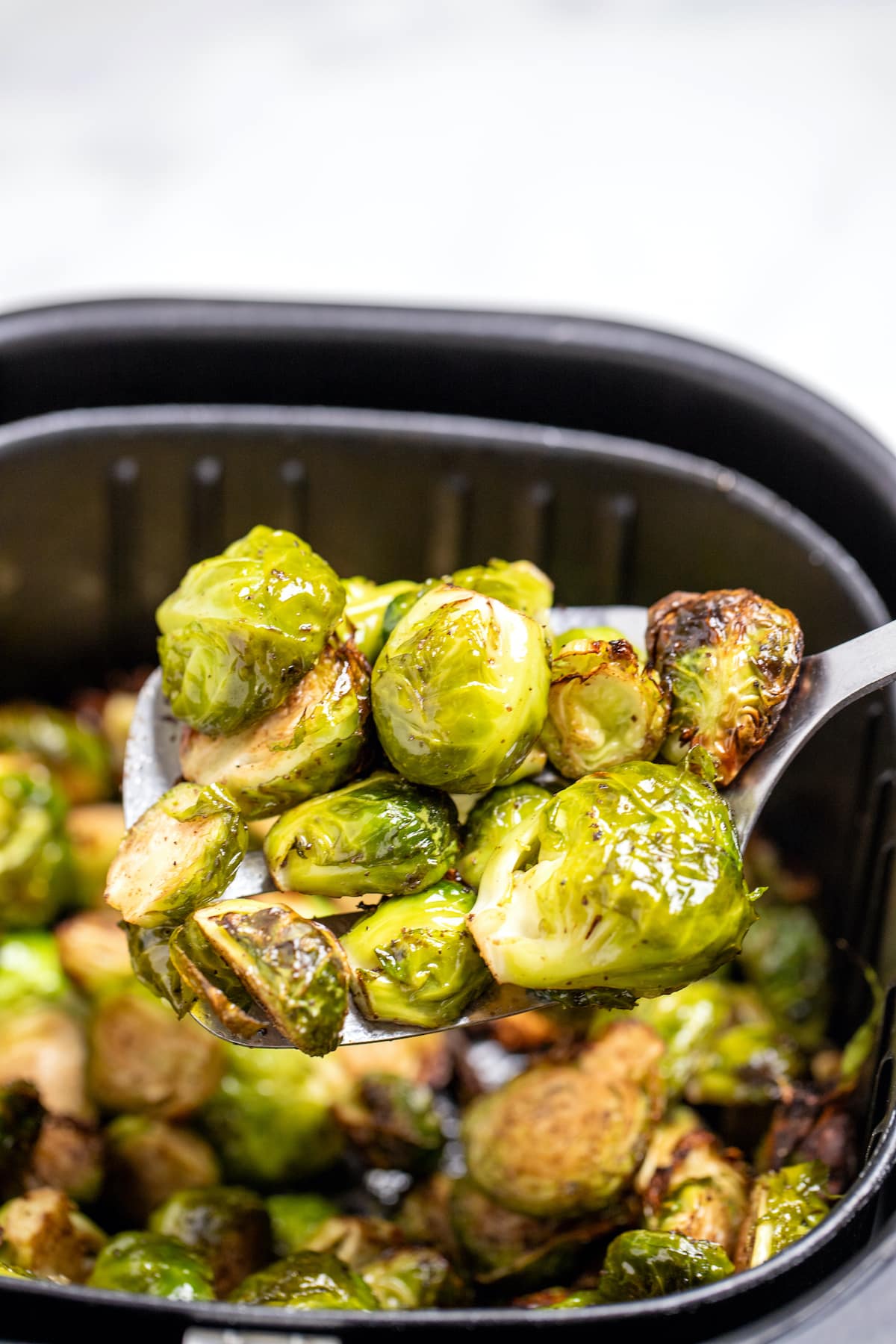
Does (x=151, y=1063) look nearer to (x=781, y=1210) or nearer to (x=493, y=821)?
(x=493, y=821)

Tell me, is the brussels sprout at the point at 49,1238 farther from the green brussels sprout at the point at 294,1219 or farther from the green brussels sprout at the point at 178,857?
the green brussels sprout at the point at 178,857

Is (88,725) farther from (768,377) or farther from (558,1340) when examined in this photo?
(558,1340)

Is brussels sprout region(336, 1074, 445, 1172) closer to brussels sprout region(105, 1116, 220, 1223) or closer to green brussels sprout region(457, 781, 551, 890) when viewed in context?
brussels sprout region(105, 1116, 220, 1223)

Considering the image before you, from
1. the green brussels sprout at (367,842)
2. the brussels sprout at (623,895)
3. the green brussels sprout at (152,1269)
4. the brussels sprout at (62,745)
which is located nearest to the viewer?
the brussels sprout at (623,895)

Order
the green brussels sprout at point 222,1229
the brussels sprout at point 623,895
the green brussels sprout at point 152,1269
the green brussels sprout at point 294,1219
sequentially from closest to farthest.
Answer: the brussels sprout at point 623,895, the green brussels sprout at point 152,1269, the green brussels sprout at point 222,1229, the green brussels sprout at point 294,1219

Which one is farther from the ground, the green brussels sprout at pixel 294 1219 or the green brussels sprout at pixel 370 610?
the green brussels sprout at pixel 370 610

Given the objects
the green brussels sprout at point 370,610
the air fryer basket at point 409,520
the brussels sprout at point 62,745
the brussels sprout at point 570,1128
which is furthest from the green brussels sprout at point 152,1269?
the air fryer basket at point 409,520

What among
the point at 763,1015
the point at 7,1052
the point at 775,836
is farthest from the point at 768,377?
the point at 7,1052
